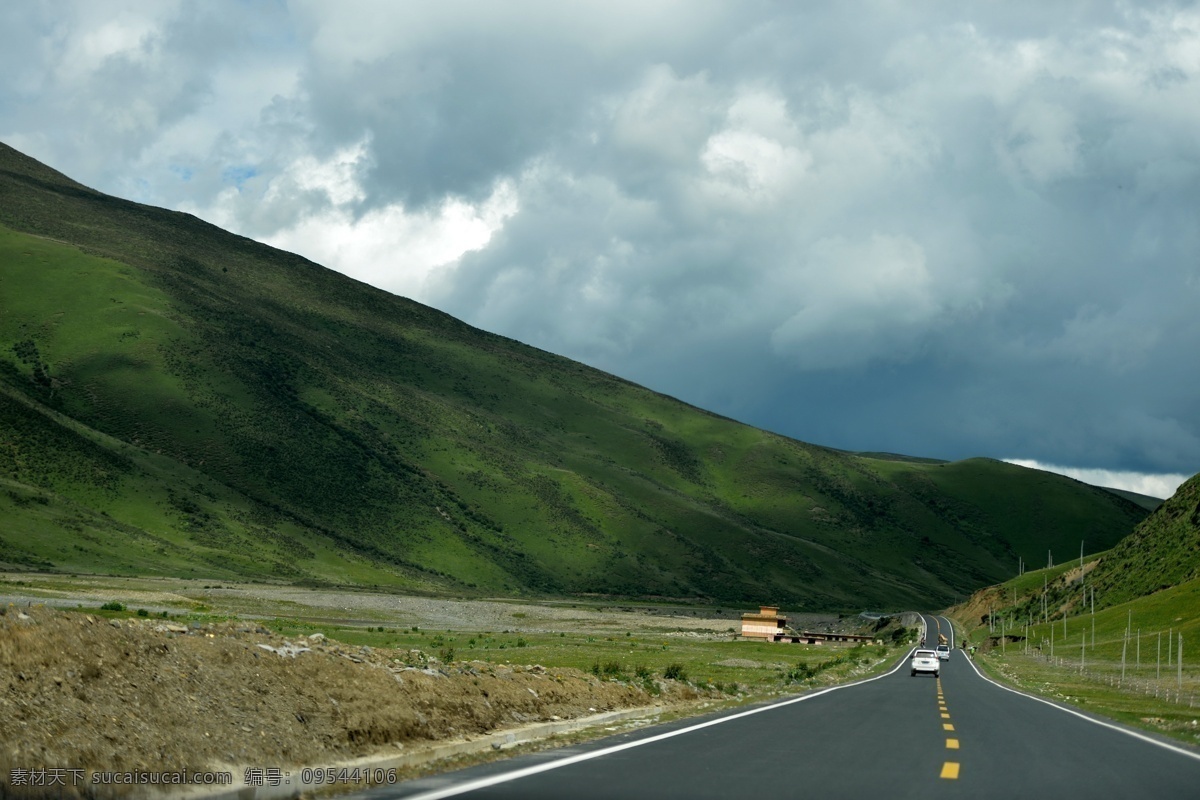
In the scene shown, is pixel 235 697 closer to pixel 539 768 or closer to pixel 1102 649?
pixel 539 768

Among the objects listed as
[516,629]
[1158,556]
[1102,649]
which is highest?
[1158,556]

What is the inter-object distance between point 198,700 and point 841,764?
28.2 ft

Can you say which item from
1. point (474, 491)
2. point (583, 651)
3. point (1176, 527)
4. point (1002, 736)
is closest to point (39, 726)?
point (1002, 736)

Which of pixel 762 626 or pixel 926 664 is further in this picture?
pixel 762 626

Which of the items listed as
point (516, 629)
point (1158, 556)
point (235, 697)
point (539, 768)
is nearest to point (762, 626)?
point (516, 629)

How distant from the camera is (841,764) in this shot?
54.5ft

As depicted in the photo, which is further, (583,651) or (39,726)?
(583,651)

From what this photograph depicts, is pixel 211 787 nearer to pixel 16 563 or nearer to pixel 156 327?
pixel 16 563

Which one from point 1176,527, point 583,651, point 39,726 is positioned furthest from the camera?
point 1176,527

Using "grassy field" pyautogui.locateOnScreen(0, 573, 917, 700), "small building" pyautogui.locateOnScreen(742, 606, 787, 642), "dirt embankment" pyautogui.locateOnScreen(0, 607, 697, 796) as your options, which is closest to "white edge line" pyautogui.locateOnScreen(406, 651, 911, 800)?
"dirt embankment" pyautogui.locateOnScreen(0, 607, 697, 796)

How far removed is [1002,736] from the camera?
74.1ft

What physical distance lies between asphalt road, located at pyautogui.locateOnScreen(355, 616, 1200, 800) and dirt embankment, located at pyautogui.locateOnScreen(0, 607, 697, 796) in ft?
5.47

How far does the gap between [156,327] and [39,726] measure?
610 feet

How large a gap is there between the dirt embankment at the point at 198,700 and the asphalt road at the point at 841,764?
5.47 feet
